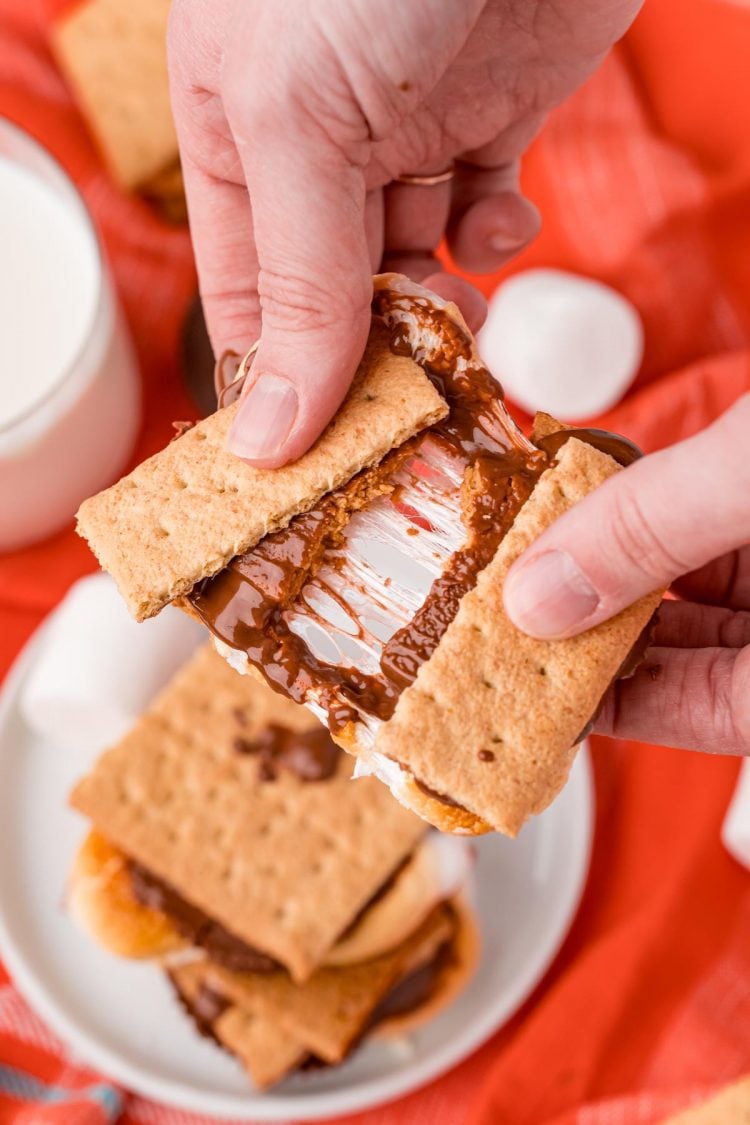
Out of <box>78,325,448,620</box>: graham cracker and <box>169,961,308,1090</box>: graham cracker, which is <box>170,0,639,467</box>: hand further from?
<box>169,961,308,1090</box>: graham cracker

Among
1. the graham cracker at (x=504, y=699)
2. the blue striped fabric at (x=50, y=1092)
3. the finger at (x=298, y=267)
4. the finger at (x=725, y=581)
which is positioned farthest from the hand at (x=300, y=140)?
the blue striped fabric at (x=50, y=1092)

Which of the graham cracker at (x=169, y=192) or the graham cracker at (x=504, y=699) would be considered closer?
the graham cracker at (x=504, y=699)

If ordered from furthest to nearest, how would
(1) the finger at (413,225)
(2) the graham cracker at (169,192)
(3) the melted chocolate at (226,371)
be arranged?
(2) the graham cracker at (169,192)
(1) the finger at (413,225)
(3) the melted chocolate at (226,371)

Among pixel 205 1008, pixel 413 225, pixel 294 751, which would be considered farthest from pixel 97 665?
pixel 413 225

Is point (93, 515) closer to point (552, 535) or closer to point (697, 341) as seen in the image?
point (552, 535)

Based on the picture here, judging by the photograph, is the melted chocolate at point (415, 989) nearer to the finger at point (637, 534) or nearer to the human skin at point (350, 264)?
the human skin at point (350, 264)

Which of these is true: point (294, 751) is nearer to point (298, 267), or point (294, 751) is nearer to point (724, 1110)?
point (724, 1110)
